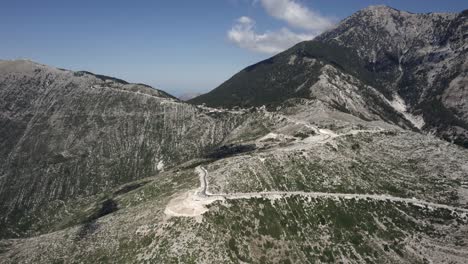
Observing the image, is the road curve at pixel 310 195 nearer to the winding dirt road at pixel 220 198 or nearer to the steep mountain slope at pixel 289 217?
the winding dirt road at pixel 220 198

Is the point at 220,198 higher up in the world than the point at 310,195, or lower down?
higher up

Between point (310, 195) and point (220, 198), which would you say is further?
point (310, 195)

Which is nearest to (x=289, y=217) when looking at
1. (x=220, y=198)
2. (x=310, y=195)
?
(x=310, y=195)

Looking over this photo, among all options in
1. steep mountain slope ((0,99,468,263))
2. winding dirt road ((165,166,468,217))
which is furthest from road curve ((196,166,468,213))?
steep mountain slope ((0,99,468,263))

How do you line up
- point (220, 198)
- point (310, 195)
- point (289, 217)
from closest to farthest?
point (289, 217)
point (220, 198)
point (310, 195)

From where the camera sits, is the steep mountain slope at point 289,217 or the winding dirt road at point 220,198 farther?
the winding dirt road at point 220,198

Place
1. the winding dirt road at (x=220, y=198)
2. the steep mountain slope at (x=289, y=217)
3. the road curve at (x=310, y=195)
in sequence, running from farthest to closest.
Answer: the road curve at (x=310, y=195) → the winding dirt road at (x=220, y=198) → the steep mountain slope at (x=289, y=217)

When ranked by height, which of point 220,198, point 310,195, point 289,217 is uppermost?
point 220,198

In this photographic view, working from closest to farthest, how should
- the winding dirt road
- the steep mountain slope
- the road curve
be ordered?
the steep mountain slope, the winding dirt road, the road curve

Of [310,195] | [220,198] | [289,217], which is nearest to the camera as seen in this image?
[289,217]

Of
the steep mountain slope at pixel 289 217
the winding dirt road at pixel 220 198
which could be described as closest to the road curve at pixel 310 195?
the winding dirt road at pixel 220 198

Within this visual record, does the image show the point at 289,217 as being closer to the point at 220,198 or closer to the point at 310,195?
the point at 310,195

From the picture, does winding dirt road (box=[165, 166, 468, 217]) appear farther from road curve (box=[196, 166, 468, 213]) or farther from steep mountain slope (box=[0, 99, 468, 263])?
steep mountain slope (box=[0, 99, 468, 263])
